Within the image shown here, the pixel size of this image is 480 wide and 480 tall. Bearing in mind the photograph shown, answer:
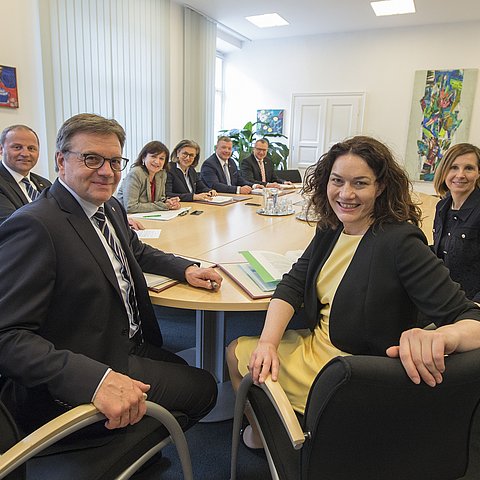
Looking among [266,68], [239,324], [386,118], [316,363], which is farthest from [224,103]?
[316,363]

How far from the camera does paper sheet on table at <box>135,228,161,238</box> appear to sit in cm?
212

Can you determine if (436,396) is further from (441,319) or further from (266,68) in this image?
(266,68)

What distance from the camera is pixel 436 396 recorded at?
72cm

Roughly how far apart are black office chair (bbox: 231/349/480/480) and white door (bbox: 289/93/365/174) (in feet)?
19.7

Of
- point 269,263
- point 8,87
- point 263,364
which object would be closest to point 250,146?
point 8,87

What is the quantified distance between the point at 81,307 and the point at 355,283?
75cm

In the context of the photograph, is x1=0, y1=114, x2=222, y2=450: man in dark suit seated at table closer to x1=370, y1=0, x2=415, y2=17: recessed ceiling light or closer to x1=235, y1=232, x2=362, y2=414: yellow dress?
x1=235, y1=232, x2=362, y2=414: yellow dress

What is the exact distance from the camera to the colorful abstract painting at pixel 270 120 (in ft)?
23.0

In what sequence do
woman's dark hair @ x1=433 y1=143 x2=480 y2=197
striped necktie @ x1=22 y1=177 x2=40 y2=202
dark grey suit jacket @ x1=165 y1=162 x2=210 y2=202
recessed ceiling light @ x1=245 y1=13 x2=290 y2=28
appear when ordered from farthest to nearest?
recessed ceiling light @ x1=245 y1=13 x2=290 y2=28, dark grey suit jacket @ x1=165 y1=162 x2=210 y2=202, striped necktie @ x1=22 y1=177 x2=40 y2=202, woman's dark hair @ x1=433 y1=143 x2=480 y2=197

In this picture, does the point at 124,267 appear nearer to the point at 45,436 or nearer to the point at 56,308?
the point at 56,308

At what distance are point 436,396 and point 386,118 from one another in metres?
6.24

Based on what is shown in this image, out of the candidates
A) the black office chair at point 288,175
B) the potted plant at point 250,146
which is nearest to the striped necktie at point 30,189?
the black office chair at point 288,175

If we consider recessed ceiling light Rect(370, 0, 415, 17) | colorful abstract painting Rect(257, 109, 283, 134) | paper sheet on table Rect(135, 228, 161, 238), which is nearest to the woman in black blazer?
paper sheet on table Rect(135, 228, 161, 238)

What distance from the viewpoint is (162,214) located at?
275 centimetres
